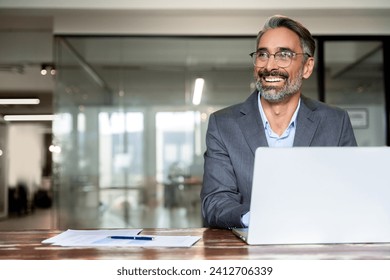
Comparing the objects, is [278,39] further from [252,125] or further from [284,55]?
[252,125]

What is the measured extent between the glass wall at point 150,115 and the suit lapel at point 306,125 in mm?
3913

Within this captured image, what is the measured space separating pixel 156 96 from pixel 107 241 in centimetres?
494

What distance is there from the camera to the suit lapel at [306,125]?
98.7 inches

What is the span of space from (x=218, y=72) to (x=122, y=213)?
2.02 meters

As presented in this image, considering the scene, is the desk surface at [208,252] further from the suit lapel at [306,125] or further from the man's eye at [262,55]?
the man's eye at [262,55]

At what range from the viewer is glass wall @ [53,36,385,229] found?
6.50 meters

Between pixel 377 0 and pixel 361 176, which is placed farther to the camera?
pixel 377 0

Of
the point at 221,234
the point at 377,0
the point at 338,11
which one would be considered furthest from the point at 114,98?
the point at 221,234

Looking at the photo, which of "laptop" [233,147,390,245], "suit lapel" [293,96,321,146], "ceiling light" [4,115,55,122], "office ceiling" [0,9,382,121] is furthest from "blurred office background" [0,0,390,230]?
"ceiling light" [4,115,55,122]

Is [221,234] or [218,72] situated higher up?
[218,72]

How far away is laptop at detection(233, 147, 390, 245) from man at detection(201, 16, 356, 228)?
0.79 meters

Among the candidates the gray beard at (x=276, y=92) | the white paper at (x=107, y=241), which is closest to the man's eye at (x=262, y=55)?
the gray beard at (x=276, y=92)
